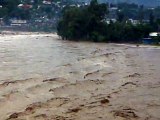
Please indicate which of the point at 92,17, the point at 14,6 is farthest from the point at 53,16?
the point at 92,17

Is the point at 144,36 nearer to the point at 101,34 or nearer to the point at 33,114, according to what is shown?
the point at 101,34

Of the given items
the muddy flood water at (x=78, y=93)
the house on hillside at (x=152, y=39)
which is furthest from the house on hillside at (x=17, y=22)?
the muddy flood water at (x=78, y=93)

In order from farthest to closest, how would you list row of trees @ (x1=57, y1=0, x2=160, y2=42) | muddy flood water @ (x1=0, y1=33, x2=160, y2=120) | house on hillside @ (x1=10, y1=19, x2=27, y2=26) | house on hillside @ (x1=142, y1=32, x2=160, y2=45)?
house on hillside @ (x1=10, y1=19, x2=27, y2=26)
row of trees @ (x1=57, y1=0, x2=160, y2=42)
house on hillside @ (x1=142, y1=32, x2=160, y2=45)
muddy flood water @ (x1=0, y1=33, x2=160, y2=120)

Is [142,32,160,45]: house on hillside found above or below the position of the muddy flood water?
below

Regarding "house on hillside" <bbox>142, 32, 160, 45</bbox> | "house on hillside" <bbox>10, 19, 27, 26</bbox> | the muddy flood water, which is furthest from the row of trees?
"house on hillside" <bbox>10, 19, 27, 26</bbox>

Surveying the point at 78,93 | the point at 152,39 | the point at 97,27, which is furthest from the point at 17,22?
the point at 78,93

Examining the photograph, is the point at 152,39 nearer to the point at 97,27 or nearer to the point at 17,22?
the point at 97,27

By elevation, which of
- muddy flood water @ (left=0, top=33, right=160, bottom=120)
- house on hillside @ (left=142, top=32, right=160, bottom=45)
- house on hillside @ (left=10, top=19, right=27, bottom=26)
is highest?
muddy flood water @ (left=0, top=33, right=160, bottom=120)

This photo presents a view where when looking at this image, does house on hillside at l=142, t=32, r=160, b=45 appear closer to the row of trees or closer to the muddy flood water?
the row of trees
